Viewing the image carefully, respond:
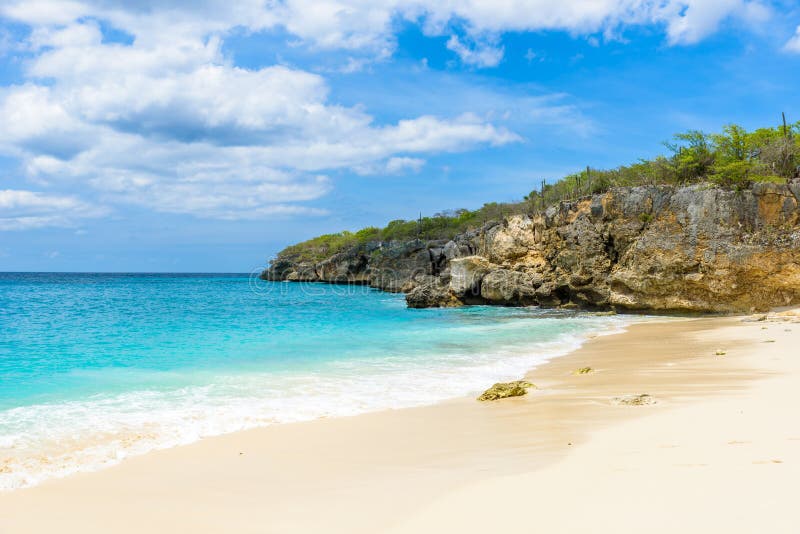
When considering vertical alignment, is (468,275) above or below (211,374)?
above

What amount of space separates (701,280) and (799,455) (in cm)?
2165

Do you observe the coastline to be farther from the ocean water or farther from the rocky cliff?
the rocky cliff

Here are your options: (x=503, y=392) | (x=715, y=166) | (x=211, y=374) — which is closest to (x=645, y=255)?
(x=715, y=166)

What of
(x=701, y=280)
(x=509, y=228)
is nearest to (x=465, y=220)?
(x=509, y=228)

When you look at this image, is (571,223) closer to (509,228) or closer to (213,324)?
(509,228)

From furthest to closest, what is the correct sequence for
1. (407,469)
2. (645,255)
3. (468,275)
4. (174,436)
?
(468,275) → (645,255) → (174,436) → (407,469)

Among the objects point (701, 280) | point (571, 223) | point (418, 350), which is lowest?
point (418, 350)

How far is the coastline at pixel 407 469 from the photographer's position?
3.87 m

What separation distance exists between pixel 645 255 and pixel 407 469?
23048 mm

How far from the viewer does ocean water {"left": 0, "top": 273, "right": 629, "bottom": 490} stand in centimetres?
680

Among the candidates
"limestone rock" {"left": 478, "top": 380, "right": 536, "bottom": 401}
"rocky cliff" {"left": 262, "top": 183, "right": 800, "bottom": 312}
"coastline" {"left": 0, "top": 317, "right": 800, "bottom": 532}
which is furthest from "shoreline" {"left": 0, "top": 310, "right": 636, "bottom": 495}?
"rocky cliff" {"left": 262, "top": 183, "right": 800, "bottom": 312}

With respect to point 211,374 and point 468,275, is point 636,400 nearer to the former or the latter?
point 211,374

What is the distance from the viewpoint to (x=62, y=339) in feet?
58.3

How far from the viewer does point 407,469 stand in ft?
16.4
